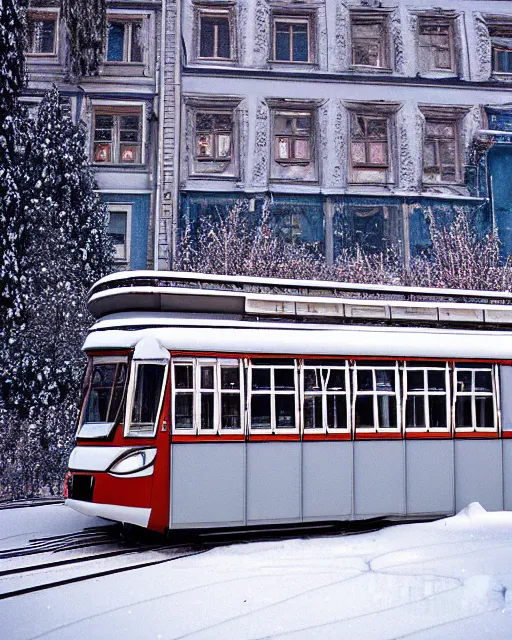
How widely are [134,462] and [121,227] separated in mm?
13041

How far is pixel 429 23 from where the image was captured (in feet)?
77.6

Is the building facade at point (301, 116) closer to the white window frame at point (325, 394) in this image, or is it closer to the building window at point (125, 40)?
the building window at point (125, 40)

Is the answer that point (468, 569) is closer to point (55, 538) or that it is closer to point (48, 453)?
point (55, 538)

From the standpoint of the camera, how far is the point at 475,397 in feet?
37.3

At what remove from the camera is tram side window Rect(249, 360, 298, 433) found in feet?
33.7

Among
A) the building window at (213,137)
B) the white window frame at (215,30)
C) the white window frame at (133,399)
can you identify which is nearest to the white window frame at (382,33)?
the white window frame at (215,30)

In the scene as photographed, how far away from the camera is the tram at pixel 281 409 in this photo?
9828 mm

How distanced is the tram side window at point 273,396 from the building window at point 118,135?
13055 mm

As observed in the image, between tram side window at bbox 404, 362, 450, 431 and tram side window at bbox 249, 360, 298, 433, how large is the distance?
65.3 inches

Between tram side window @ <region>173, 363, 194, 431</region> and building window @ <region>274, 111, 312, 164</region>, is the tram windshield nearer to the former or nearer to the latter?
tram side window @ <region>173, 363, 194, 431</region>

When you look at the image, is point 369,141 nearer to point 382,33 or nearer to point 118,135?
point 382,33

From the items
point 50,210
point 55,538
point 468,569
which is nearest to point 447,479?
point 468,569

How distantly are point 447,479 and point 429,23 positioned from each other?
16787mm

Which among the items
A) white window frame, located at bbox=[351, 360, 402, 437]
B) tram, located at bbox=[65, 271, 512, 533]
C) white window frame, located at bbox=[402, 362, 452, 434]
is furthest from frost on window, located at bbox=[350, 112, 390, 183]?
white window frame, located at bbox=[351, 360, 402, 437]
